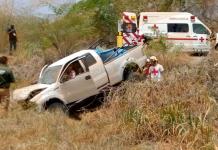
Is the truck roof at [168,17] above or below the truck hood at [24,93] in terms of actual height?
above

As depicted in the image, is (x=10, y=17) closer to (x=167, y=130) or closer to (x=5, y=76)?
(x=5, y=76)

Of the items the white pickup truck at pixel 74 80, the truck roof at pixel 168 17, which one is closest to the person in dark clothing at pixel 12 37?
the truck roof at pixel 168 17

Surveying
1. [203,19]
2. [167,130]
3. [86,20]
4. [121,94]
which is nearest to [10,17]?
[86,20]

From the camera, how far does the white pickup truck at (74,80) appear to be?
17.1 m

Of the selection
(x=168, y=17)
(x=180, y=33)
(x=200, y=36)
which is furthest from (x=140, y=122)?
(x=168, y=17)

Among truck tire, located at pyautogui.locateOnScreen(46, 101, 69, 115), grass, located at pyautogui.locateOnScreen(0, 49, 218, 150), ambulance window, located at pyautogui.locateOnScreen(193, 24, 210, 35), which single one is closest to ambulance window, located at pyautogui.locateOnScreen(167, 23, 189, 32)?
ambulance window, located at pyautogui.locateOnScreen(193, 24, 210, 35)

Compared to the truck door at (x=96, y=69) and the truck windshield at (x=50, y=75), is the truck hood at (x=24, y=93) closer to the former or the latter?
the truck windshield at (x=50, y=75)

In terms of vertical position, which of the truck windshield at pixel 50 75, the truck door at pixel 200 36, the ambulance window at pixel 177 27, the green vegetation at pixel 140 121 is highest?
the green vegetation at pixel 140 121

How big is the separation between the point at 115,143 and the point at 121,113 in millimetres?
2545

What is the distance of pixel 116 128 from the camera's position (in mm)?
12141

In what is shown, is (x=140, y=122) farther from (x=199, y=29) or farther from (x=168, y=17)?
(x=168, y=17)

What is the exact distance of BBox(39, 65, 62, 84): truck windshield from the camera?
17.6 metres

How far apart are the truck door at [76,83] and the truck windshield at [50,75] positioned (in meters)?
0.25

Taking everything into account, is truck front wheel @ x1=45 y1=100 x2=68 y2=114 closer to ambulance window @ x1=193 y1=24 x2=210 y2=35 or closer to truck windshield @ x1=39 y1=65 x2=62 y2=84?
truck windshield @ x1=39 y1=65 x2=62 y2=84
